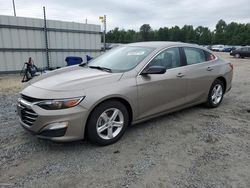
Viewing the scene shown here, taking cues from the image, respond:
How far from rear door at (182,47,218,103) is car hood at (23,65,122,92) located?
5.65 feet

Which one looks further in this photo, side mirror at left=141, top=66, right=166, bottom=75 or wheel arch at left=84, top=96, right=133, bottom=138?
side mirror at left=141, top=66, right=166, bottom=75

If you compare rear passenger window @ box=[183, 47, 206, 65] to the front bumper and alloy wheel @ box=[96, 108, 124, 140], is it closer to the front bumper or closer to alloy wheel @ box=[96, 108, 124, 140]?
alloy wheel @ box=[96, 108, 124, 140]

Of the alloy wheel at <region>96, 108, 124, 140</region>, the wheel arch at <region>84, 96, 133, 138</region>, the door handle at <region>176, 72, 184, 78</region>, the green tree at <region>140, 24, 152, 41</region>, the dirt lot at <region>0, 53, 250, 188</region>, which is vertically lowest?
the dirt lot at <region>0, 53, 250, 188</region>

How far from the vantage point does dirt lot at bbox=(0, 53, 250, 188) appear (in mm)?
2725

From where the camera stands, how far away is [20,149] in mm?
3443

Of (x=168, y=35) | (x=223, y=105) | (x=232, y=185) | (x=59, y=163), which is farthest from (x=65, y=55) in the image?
(x=168, y=35)

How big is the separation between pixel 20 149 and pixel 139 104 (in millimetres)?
1937

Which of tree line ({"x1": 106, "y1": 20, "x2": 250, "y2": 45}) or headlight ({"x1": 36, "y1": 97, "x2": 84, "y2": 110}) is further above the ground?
tree line ({"x1": 106, "y1": 20, "x2": 250, "y2": 45})

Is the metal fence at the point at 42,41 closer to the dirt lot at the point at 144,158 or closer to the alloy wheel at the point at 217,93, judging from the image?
the dirt lot at the point at 144,158

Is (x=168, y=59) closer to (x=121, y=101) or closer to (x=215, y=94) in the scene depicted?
(x=121, y=101)

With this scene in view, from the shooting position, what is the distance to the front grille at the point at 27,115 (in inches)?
125

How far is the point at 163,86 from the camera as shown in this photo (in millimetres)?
4094

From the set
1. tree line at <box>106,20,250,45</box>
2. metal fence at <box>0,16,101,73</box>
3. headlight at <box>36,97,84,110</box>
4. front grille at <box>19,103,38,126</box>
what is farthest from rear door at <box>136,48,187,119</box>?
tree line at <box>106,20,250,45</box>

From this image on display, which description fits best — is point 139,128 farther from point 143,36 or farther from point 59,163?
point 143,36
